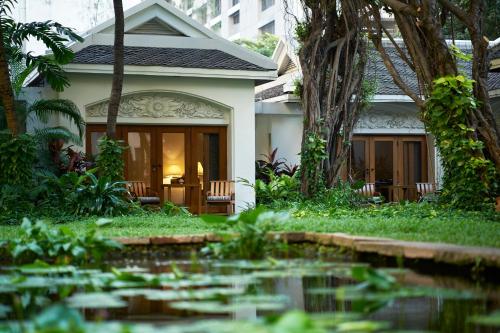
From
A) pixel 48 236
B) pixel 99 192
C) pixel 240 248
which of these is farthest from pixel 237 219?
pixel 99 192

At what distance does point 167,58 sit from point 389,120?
7.44m

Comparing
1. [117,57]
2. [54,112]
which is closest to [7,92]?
[117,57]

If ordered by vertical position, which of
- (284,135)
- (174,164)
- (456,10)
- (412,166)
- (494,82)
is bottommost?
(412,166)

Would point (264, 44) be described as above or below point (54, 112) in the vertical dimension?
above

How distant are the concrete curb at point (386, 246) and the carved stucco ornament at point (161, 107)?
11.3 metres

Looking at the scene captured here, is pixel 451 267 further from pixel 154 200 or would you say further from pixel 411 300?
pixel 154 200

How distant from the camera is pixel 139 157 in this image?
62.1 feet

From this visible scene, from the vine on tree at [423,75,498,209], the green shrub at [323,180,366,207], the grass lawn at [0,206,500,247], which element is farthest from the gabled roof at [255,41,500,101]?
the grass lawn at [0,206,500,247]

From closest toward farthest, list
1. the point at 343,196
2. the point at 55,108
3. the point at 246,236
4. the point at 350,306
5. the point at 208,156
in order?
the point at 350,306 → the point at 246,236 → the point at 55,108 → the point at 343,196 → the point at 208,156

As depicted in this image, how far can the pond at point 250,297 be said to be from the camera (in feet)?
12.1

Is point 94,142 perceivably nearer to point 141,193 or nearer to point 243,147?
point 141,193

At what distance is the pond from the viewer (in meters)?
3.69

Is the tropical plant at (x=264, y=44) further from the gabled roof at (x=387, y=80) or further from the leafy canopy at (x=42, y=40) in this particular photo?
the leafy canopy at (x=42, y=40)

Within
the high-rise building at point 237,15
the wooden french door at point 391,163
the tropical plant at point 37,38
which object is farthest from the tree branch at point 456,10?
the high-rise building at point 237,15
